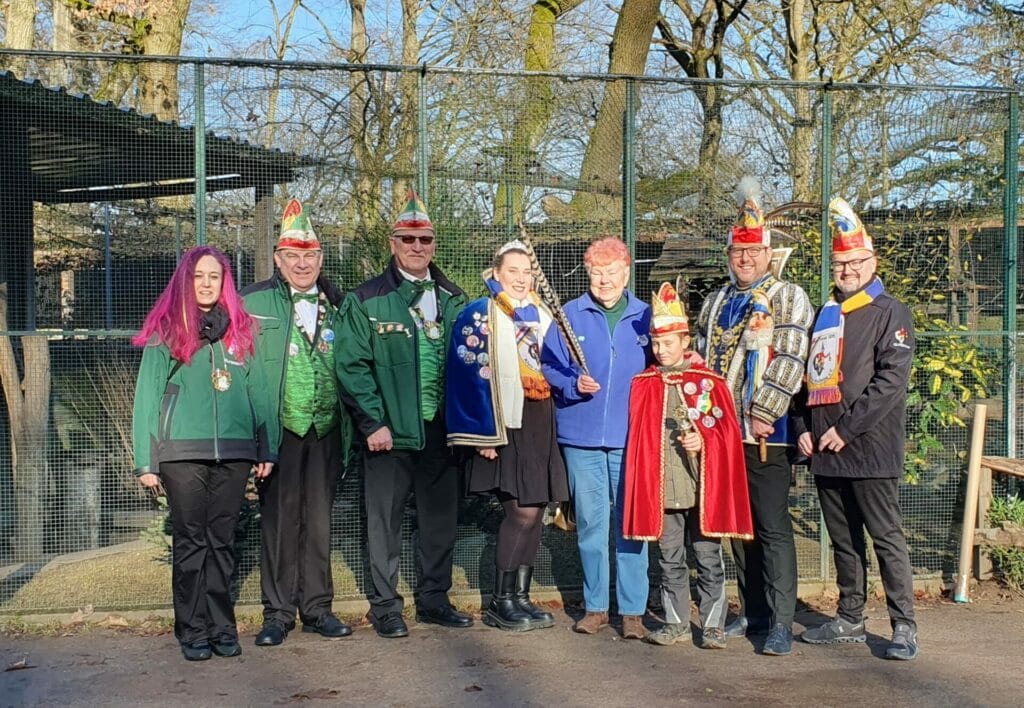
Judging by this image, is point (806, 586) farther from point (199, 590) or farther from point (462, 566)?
point (199, 590)

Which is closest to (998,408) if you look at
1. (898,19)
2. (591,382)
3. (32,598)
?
(591,382)

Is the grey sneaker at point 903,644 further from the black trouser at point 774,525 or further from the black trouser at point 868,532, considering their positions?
the black trouser at point 774,525

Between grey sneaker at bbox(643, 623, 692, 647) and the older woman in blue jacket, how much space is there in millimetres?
130

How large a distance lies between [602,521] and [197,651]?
2107mm

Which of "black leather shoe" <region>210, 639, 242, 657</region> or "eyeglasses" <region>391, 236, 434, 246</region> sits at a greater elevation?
"eyeglasses" <region>391, 236, 434, 246</region>

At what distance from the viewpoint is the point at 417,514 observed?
6.15 m

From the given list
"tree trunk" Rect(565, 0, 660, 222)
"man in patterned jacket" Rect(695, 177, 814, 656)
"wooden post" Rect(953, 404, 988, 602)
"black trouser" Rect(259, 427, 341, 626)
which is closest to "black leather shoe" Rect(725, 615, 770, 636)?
"man in patterned jacket" Rect(695, 177, 814, 656)

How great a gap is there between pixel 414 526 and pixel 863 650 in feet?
8.65

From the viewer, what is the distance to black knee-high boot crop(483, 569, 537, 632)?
6020 mm

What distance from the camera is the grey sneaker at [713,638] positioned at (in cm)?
564

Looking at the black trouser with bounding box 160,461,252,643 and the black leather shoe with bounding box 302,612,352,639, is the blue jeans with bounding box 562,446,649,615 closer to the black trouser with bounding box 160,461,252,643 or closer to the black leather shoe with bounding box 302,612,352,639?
the black leather shoe with bounding box 302,612,352,639

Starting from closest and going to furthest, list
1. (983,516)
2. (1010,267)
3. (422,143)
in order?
(422,143) → (983,516) → (1010,267)

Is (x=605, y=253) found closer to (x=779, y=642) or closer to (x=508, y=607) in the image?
(x=508, y=607)

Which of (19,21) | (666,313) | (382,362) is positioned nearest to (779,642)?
(666,313)
